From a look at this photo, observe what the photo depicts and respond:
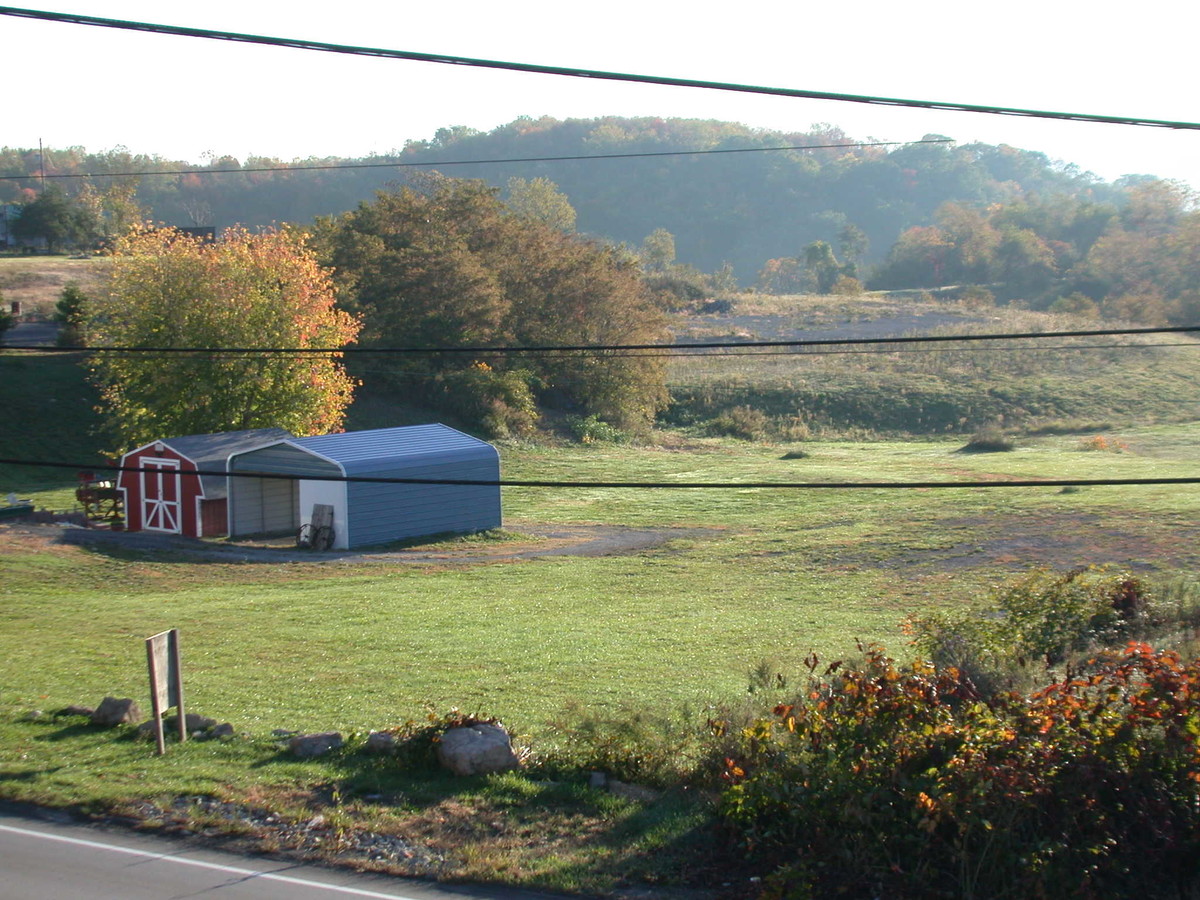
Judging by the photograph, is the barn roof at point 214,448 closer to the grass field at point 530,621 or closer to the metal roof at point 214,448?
the metal roof at point 214,448

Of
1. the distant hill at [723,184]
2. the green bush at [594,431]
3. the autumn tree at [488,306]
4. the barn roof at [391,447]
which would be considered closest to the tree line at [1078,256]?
the green bush at [594,431]

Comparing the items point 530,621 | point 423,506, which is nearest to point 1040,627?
point 530,621

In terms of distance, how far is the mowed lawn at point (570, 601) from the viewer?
45.3 ft

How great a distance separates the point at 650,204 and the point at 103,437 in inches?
5483

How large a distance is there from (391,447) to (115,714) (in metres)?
21.0

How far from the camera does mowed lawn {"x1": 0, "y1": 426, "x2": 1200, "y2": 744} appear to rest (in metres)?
13.8

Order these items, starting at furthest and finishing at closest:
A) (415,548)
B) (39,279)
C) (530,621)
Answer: (39,279), (415,548), (530,621)

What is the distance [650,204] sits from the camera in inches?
6900

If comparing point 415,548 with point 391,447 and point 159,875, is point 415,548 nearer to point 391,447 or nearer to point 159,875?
point 391,447

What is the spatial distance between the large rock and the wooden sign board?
2717 millimetres

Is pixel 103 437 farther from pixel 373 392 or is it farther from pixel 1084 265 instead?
pixel 1084 265

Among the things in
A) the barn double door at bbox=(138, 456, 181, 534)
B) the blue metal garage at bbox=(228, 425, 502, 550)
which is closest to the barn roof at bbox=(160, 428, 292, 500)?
the blue metal garage at bbox=(228, 425, 502, 550)

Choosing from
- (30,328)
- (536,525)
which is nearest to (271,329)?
(536,525)

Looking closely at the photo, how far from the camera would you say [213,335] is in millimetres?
36219
